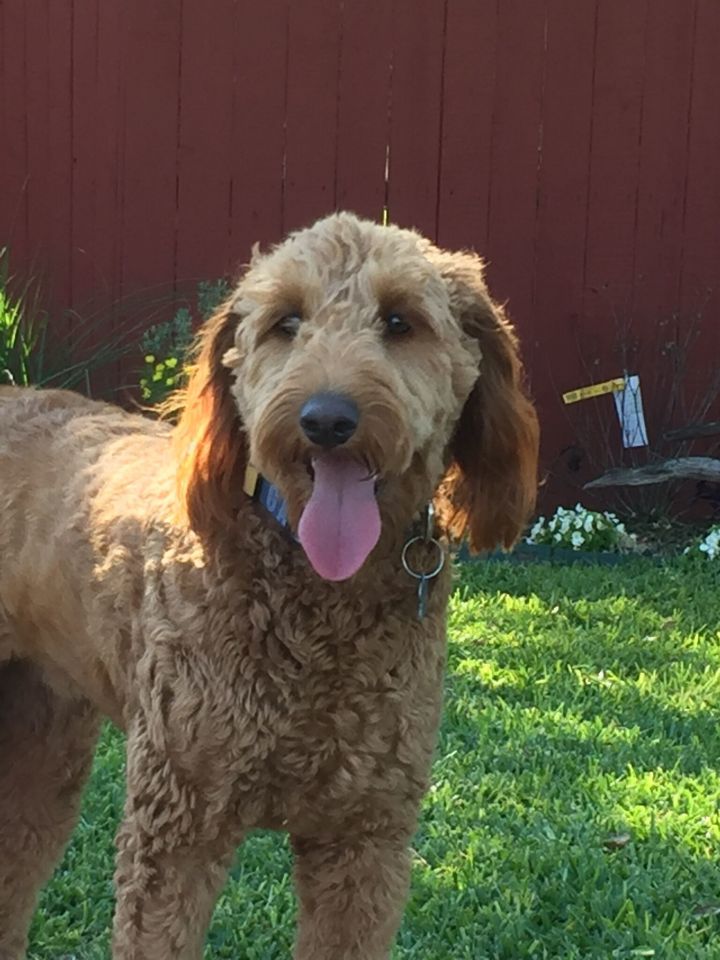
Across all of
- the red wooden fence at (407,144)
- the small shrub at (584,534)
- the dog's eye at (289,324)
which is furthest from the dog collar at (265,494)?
the red wooden fence at (407,144)

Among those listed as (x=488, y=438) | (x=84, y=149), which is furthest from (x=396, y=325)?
(x=84, y=149)

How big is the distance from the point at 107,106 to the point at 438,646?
5.67 metres

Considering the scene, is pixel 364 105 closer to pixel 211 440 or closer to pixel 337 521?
pixel 211 440

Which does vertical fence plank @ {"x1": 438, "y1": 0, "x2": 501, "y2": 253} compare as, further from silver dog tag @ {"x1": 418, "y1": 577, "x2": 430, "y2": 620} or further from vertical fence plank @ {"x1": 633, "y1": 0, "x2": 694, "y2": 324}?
silver dog tag @ {"x1": 418, "y1": 577, "x2": 430, "y2": 620}

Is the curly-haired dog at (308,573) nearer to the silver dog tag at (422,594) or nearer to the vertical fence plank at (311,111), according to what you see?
the silver dog tag at (422,594)

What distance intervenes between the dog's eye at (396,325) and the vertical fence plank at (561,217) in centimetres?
509

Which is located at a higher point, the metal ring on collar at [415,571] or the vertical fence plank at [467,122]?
the vertical fence plank at [467,122]

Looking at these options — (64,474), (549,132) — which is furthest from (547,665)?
(549,132)

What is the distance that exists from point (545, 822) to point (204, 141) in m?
4.97

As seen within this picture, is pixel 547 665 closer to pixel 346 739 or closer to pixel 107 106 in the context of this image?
pixel 346 739

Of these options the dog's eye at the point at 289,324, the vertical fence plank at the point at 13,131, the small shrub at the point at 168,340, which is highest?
the vertical fence plank at the point at 13,131

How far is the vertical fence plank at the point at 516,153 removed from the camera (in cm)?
732

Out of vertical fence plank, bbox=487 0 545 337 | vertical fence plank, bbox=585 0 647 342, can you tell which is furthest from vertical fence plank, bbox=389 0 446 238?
vertical fence plank, bbox=585 0 647 342

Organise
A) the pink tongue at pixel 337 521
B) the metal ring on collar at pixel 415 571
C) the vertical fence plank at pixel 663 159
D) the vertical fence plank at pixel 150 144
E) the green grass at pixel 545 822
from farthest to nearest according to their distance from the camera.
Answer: the vertical fence plank at pixel 150 144 < the vertical fence plank at pixel 663 159 < the green grass at pixel 545 822 < the metal ring on collar at pixel 415 571 < the pink tongue at pixel 337 521
